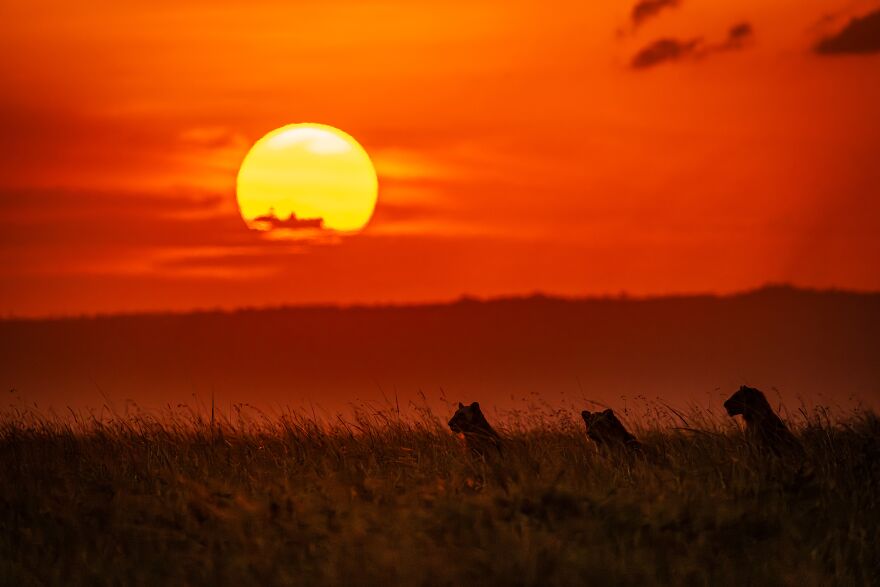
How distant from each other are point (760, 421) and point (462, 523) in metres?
5.65

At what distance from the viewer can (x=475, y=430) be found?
14.4 metres

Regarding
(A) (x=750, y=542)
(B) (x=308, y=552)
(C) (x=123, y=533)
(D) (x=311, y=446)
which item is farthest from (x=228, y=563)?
(D) (x=311, y=446)

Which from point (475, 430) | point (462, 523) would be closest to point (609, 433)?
point (475, 430)

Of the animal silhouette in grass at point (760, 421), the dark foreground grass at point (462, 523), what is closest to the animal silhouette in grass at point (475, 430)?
the dark foreground grass at point (462, 523)

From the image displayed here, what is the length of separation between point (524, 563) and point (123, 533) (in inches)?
152

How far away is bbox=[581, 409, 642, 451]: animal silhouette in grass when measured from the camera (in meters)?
14.0

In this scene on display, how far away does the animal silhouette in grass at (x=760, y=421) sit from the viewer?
13.4 metres

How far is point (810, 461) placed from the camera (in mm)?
12617

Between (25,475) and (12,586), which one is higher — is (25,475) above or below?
above

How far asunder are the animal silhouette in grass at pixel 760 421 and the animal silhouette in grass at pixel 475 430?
3.03 m

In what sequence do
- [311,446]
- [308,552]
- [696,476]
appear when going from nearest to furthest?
[308,552], [696,476], [311,446]

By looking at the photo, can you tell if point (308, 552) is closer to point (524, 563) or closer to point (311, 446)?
point (524, 563)

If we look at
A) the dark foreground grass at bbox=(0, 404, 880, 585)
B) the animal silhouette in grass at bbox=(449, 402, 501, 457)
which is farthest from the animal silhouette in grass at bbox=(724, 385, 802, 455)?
the animal silhouette in grass at bbox=(449, 402, 501, 457)

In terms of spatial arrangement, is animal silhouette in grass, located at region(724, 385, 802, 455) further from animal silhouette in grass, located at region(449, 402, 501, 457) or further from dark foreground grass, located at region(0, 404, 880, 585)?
animal silhouette in grass, located at region(449, 402, 501, 457)
